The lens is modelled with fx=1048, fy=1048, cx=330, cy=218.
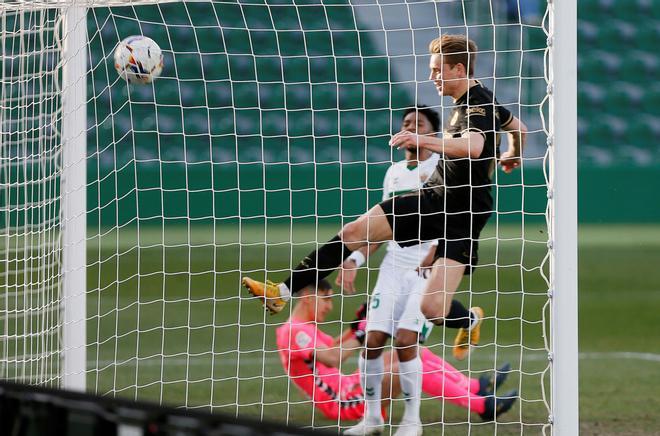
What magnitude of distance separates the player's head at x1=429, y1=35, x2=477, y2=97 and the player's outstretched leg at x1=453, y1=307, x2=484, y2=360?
1.07m

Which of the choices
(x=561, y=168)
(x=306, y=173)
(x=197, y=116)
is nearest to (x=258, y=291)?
(x=561, y=168)

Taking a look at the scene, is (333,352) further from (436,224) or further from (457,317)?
(436,224)

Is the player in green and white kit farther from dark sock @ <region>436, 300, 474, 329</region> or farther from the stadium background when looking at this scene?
the stadium background

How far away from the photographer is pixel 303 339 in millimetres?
5055

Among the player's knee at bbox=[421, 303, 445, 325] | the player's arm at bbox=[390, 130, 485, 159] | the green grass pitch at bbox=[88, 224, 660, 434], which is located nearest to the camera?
the player's arm at bbox=[390, 130, 485, 159]

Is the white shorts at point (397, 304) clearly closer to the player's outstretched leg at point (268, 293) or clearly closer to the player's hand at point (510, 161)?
the player's outstretched leg at point (268, 293)

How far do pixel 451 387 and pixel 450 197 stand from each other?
941mm

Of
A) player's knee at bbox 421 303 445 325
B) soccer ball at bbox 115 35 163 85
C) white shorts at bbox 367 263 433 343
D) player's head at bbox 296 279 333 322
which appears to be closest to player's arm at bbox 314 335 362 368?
player's head at bbox 296 279 333 322

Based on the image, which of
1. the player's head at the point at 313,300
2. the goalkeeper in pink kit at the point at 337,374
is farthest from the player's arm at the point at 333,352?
the player's head at the point at 313,300

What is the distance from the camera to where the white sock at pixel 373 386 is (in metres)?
4.70

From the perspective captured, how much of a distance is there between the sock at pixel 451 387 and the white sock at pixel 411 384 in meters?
0.12

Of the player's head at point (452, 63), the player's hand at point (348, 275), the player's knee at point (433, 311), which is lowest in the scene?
the player's knee at point (433, 311)

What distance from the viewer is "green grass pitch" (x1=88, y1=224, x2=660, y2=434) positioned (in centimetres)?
502

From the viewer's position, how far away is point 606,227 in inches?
593
